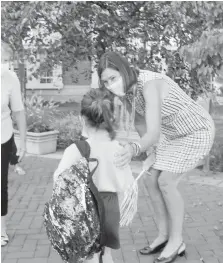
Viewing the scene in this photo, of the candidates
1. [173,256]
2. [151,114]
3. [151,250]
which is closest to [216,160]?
[151,250]

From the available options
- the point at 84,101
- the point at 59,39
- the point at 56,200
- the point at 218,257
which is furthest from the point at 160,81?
the point at 59,39

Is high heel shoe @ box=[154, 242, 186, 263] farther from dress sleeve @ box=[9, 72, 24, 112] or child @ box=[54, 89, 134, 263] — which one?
dress sleeve @ box=[9, 72, 24, 112]

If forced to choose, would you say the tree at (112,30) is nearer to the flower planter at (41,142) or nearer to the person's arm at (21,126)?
the flower planter at (41,142)

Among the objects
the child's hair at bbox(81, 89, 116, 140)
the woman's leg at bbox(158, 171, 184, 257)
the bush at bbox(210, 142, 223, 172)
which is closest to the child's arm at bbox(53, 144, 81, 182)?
the child's hair at bbox(81, 89, 116, 140)

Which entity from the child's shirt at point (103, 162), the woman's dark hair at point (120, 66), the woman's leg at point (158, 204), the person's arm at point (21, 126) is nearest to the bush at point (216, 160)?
the woman's leg at point (158, 204)

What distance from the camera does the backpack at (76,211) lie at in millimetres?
2647

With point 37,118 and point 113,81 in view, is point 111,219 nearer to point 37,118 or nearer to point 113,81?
point 113,81

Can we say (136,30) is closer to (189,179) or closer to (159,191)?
(189,179)

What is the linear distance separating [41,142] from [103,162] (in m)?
5.79

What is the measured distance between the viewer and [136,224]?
15.0ft

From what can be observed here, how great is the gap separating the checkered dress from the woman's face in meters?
0.38

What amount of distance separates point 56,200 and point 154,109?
867 mm

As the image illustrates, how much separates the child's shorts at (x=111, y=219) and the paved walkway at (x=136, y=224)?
2.93ft

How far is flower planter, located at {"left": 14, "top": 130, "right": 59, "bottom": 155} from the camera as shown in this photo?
8364 mm
